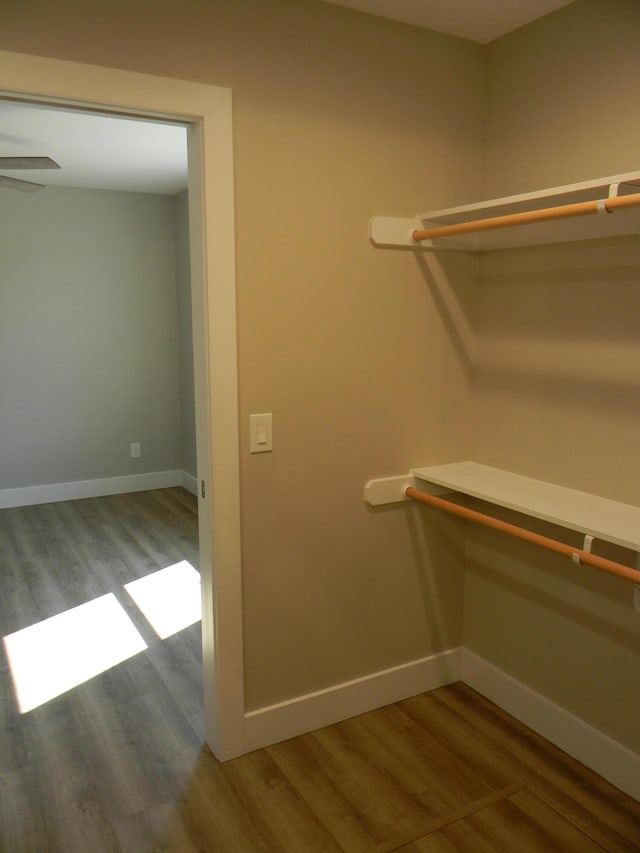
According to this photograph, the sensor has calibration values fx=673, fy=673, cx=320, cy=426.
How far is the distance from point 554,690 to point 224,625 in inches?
46.2

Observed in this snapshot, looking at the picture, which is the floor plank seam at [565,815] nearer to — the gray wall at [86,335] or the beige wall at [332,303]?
the beige wall at [332,303]

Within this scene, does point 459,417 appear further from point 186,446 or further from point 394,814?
point 186,446

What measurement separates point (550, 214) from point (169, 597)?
9.03ft

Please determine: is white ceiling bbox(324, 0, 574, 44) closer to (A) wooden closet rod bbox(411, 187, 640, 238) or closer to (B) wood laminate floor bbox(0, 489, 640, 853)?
(A) wooden closet rod bbox(411, 187, 640, 238)

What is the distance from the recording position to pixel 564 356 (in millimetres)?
2227

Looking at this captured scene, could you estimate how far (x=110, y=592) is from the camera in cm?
368

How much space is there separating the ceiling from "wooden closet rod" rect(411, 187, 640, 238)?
0.67 meters

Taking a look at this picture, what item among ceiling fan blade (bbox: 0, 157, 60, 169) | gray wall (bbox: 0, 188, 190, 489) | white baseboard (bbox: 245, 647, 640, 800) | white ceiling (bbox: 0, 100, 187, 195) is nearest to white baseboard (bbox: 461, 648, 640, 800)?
white baseboard (bbox: 245, 647, 640, 800)

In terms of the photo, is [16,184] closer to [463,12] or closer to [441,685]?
[463,12]

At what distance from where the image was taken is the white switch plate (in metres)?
2.14

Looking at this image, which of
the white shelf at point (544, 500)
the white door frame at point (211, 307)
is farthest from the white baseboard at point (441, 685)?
the white shelf at point (544, 500)

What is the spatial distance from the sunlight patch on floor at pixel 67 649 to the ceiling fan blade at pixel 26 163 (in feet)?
6.96

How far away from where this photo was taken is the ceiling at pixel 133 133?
82.3 inches

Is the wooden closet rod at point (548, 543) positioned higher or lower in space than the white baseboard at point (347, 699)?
higher
